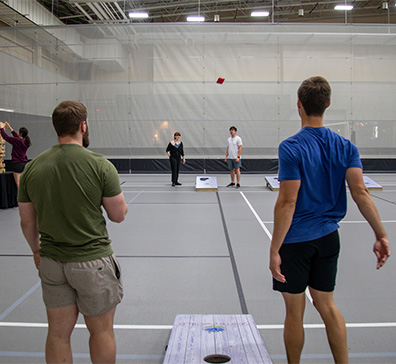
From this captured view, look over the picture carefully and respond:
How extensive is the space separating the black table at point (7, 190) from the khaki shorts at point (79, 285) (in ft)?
22.1

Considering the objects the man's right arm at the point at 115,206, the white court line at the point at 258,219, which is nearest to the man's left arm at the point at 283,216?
the man's right arm at the point at 115,206

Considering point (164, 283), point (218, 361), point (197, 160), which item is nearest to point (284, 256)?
point (218, 361)

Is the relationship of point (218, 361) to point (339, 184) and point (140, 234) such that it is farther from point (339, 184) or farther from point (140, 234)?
point (140, 234)

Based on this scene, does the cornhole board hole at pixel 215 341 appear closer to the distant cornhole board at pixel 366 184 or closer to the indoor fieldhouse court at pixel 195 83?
the distant cornhole board at pixel 366 184

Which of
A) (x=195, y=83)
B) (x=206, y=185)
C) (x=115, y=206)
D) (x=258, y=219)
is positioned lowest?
(x=258, y=219)

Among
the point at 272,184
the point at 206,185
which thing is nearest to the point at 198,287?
the point at 206,185

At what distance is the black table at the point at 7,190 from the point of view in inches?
307

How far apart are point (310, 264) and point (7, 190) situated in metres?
7.47

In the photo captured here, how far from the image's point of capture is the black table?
7798 mm

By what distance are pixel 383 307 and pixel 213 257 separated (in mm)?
1948

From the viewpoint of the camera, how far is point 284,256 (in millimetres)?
1959

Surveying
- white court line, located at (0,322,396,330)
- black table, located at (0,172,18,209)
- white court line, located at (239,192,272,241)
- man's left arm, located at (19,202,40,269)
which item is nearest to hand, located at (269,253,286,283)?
white court line, located at (0,322,396,330)

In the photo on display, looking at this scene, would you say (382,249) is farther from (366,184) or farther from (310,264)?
(366,184)

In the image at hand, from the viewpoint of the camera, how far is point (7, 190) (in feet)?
26.2
